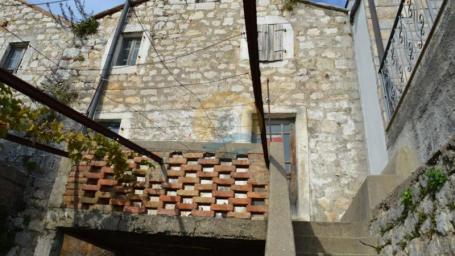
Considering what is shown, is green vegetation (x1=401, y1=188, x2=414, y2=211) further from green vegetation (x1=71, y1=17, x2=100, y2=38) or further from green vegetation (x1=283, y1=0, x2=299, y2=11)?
green vegetation (x1=71, y1=17, x2=100, y2=38)

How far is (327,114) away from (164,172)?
3.66 metres

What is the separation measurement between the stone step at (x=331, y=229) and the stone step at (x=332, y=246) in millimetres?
212

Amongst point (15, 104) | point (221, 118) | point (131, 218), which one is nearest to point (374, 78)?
point (221, 118)

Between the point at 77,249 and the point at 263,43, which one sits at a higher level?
the point at 263,43

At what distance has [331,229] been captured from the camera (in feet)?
12.5

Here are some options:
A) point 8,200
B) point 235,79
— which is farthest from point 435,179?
point 8,200

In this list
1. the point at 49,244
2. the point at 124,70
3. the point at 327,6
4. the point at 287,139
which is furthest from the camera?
the point at 124,70

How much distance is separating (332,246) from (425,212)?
125cm

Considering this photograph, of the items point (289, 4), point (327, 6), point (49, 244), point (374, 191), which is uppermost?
point (289, 4)

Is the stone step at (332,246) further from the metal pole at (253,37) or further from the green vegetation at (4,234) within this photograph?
the green vegetation at (4,234)

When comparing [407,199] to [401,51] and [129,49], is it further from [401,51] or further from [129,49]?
[129,49]

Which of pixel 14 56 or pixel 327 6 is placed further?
pixel 14 56

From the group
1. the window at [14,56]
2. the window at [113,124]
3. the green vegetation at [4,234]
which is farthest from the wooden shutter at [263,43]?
the window at [14,56]

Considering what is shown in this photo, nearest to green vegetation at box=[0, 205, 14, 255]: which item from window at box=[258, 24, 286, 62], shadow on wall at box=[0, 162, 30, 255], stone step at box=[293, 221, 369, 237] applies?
shadow on wall at box=[0, 162, 30, 255]
